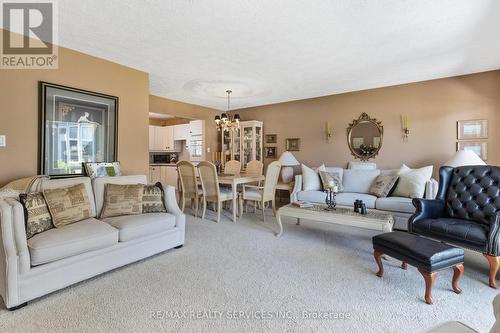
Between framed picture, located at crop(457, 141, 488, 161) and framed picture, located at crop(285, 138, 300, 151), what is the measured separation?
9.90 ft

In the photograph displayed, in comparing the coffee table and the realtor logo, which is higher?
the realtor logo

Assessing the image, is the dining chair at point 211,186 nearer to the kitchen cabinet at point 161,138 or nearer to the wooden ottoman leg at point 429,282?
the wooden ottoman leg at point 429,282

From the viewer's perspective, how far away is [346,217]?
3.01 m

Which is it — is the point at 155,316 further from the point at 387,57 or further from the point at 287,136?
the point at 287,136

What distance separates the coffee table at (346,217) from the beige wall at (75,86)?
2.51m

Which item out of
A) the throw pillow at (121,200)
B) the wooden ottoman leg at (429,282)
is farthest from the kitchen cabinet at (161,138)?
the wooden ottoman leg at (429,282)

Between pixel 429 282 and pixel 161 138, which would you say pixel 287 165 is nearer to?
pixel 429 282

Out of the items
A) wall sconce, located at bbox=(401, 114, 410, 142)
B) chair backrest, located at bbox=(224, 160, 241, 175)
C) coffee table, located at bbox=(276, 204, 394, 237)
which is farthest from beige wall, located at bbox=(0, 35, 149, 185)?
wall sconce, located at bbox=(401, 114, 410, 142)

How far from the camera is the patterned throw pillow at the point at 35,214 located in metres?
2.11

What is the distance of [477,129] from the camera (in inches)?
162

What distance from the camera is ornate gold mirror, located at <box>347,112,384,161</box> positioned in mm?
5027

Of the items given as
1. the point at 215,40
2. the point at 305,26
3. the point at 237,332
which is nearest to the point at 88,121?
the point at 215,40

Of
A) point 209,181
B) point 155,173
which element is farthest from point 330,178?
point 155,173

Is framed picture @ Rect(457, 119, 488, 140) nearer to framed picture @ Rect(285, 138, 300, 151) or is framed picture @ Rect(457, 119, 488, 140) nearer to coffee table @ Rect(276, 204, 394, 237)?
coffee table @ Rect(276, 204, 394, 237)
